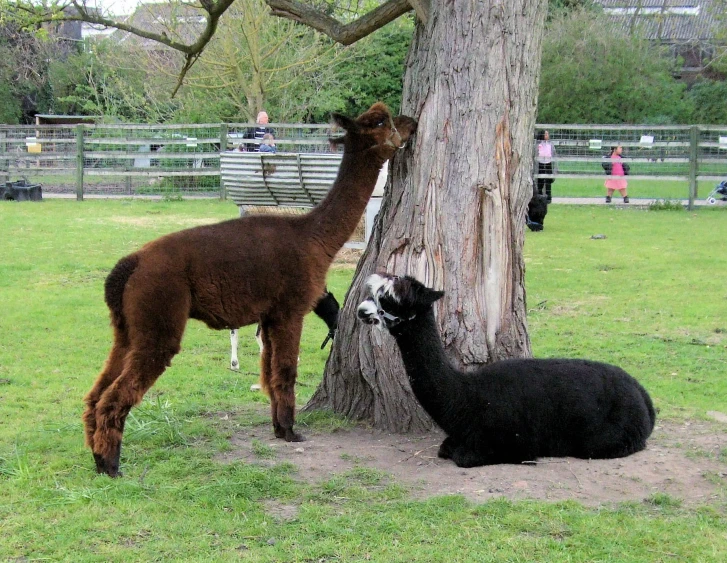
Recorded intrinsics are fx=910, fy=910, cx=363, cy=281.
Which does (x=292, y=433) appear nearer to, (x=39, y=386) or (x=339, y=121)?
(x=339, y=121)

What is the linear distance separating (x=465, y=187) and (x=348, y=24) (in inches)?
63.4

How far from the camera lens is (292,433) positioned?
593 centimetres

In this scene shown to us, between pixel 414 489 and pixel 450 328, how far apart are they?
1.31 m

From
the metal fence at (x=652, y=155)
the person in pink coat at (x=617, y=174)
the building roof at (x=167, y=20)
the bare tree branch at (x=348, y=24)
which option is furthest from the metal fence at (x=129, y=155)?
the bare tree branch at (x=348, y=24)

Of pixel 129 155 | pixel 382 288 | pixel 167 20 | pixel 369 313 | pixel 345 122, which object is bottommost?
pixel 369 313

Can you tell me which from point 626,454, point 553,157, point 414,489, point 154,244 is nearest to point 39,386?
point 154,244

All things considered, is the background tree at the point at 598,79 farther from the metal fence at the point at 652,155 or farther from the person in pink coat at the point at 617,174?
the person in pink coat at the point at 617,174

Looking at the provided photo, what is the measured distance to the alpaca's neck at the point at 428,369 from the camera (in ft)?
17.4

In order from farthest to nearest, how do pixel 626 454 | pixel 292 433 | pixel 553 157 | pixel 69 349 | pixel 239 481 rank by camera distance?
pixel 553 157, pixel 69 349, pixel 292 433, pixel 626 454, pixel 239 481

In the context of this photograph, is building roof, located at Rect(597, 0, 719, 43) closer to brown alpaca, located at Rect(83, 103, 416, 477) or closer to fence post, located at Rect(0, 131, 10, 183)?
fence post, located at Rect(0, 131, 10, 183)

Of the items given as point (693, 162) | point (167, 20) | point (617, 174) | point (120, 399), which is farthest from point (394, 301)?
point (167, 20)

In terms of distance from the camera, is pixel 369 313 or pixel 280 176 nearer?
pixel 369 313

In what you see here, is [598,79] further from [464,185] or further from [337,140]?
[464,185]

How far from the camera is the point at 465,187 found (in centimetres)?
586
